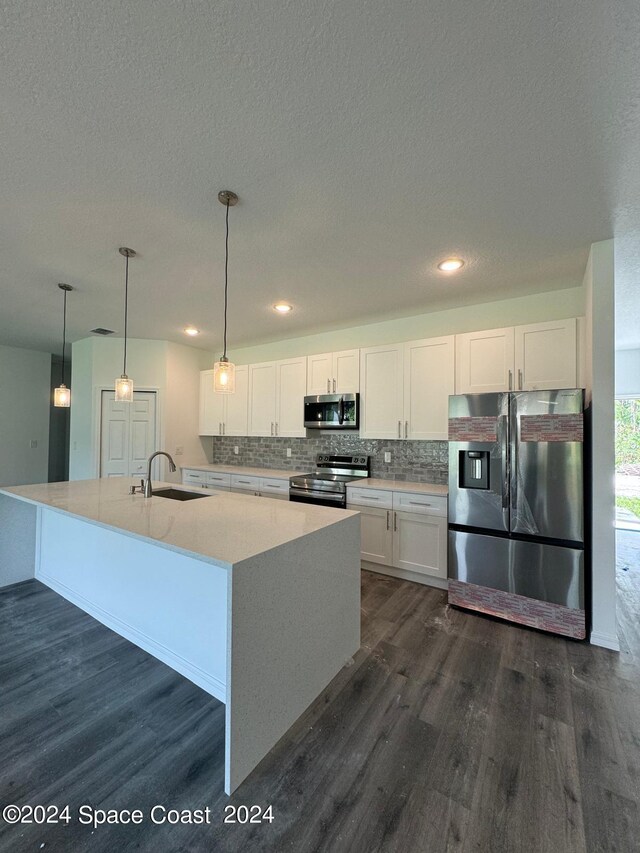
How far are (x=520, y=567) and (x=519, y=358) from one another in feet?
5.56

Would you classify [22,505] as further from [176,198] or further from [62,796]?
[176,198]

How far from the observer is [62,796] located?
1312mm

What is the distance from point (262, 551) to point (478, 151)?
80.2 inches

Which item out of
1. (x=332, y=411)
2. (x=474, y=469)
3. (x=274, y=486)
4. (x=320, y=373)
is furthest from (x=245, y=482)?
(x=474, y=469)

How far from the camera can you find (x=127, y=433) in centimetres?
498

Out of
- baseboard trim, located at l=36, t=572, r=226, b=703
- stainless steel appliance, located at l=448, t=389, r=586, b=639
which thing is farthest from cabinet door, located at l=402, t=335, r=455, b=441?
baseboard trim, located at l=36, t=572, r=226, b=703

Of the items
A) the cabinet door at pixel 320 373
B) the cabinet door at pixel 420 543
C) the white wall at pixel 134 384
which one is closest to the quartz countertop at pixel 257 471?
the white wall at pixel 134 384

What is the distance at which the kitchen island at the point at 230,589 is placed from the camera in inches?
54.4

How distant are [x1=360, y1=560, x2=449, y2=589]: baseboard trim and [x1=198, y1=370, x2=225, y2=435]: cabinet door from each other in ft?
9.66

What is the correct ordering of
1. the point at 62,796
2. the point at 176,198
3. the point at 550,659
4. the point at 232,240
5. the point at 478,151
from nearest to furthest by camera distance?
the point at 62,796, the point at 478,151, the point at 176,198, the point at 550,659, the point at 232,240

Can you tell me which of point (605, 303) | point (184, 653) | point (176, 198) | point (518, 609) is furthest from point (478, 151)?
point (184, 653)

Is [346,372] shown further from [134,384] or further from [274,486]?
[134,384]

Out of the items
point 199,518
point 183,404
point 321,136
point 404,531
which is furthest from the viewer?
point 183,404

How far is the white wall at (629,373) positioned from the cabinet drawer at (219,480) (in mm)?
5880
